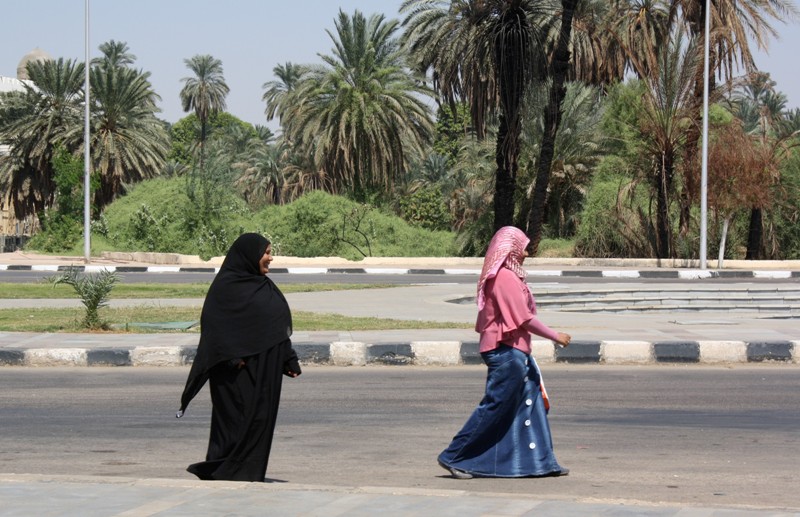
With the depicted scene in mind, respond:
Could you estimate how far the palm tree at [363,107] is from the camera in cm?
4353

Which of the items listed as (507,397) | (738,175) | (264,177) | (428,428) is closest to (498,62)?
(738,175)

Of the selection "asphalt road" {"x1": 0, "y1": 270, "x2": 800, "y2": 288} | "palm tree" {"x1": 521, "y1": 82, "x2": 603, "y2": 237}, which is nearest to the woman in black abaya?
"asphalt road" {"x1": 0, "y1": 270, "x2": 800, "y2": 288}

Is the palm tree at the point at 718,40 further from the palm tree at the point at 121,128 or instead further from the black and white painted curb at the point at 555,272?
the palm tree at the point at 121,128

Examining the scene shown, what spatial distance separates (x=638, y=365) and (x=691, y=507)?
282 inches

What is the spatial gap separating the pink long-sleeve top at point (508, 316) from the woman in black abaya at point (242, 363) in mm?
1193

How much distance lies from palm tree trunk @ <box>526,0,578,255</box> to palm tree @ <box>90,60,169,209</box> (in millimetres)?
20417

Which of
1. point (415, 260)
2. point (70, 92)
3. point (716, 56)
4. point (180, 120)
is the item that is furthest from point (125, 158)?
point (180, 120)

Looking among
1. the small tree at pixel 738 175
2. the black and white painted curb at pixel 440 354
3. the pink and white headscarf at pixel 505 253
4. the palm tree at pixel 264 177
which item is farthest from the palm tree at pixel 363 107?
the pink and white headscarf at pixel 505 253

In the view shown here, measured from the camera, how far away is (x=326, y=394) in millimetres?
9992

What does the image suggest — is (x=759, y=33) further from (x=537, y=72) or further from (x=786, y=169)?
(x=537, y=72)

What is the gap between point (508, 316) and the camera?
6.71 metres

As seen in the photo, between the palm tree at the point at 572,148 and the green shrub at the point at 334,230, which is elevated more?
the palm tree at the point at 572,148

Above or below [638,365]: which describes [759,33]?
above

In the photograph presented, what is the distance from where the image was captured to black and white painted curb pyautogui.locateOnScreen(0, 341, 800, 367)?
478 inches
